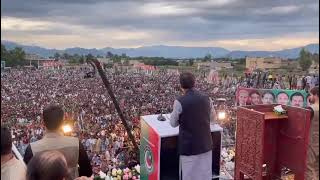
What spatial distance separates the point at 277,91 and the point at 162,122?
339 centimetres

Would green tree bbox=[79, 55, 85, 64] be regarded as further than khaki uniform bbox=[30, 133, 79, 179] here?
Yes

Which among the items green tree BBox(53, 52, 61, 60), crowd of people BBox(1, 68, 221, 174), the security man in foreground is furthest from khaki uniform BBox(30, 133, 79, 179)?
green tree BBox(53, 52, 61, 60)

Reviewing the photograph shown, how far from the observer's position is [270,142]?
3572mm

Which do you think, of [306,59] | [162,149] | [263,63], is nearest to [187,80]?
[162,149]

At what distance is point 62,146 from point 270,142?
88.4 inches

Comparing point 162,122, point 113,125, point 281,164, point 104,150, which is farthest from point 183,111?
point 113,125

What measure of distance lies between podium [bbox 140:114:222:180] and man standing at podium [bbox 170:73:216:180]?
0.21m

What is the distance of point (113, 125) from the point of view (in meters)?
6.62

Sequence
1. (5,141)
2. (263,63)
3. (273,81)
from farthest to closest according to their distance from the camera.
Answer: (263,63) → (273,81) → (5,141)

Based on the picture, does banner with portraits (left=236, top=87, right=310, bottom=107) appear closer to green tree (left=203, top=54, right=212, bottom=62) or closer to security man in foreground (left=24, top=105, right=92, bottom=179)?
green tree (left=203, top=54, right=212, bottom=62)

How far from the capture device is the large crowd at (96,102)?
5.03 m

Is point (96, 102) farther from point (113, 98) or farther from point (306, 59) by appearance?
point (306, 59)

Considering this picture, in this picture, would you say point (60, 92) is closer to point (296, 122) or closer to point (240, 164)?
point (240, 164)

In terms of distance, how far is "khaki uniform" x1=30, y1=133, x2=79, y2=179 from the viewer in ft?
6.26
